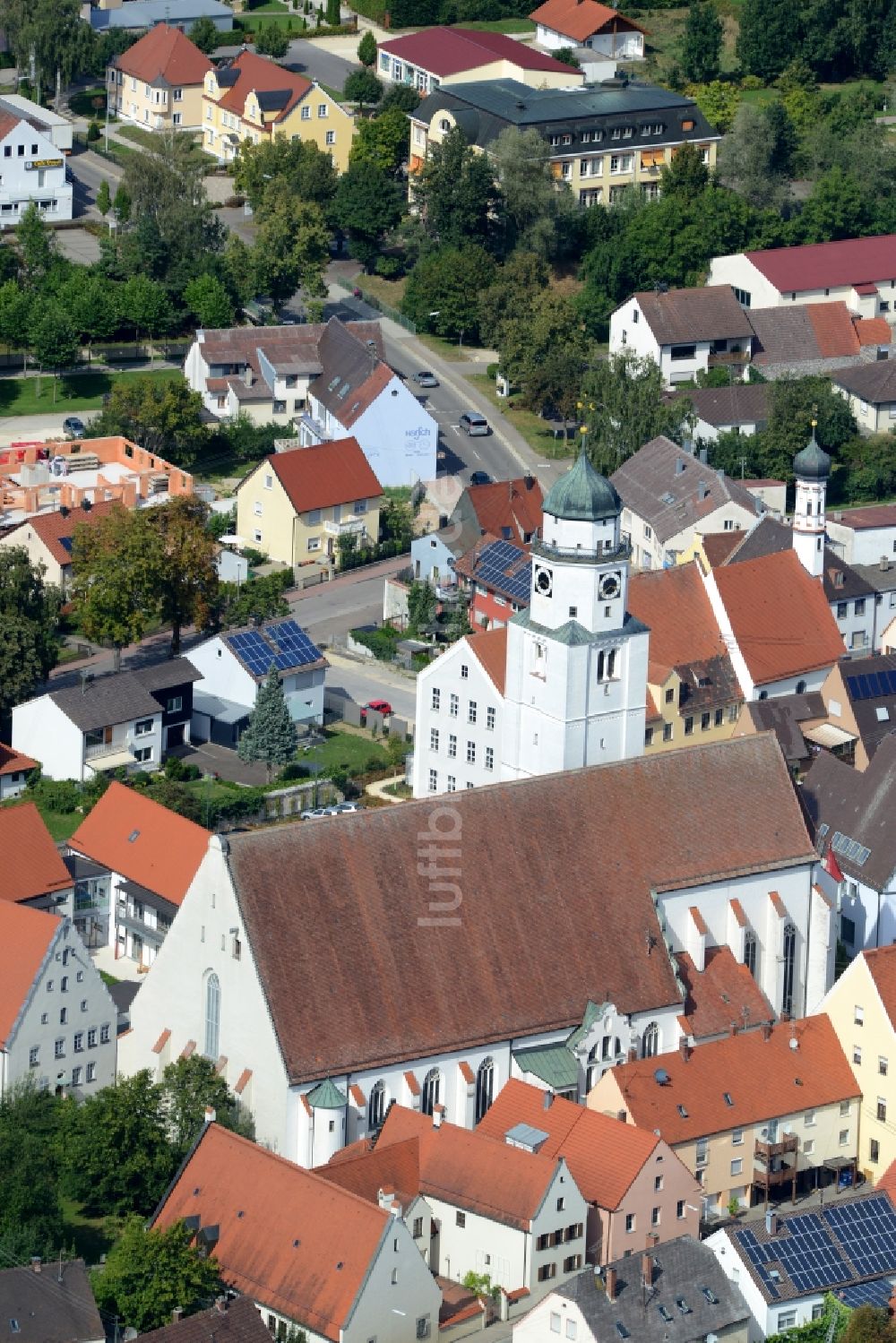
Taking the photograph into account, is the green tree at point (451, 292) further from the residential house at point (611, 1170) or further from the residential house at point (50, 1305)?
the residential house at point (50, 1305)

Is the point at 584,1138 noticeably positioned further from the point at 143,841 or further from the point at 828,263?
the point at 828,263

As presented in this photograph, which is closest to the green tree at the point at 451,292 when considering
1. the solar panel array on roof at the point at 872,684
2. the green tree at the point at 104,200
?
the green tree at the point at 104,200

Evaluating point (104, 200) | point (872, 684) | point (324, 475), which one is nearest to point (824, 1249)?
point (872, 684)

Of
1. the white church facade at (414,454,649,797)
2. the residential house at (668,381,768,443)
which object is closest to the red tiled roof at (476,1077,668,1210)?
the white church facade at (414,454,649,797)

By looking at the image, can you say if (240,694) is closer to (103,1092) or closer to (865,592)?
(865,592)

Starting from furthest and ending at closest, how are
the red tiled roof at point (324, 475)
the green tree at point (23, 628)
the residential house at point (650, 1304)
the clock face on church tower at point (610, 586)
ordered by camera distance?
the red tiled roof at point (324, 475) → the green tree at point (23, 628) → the clock face on church tower at point (610, 586) → the residential house at point (650, 1304)

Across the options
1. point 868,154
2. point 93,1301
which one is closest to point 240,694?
point 93,1301

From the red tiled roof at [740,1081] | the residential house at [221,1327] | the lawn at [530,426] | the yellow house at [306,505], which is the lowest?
the lawn at [530,426]
